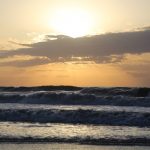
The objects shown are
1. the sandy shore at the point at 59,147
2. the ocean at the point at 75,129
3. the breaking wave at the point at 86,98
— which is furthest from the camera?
the breaking wave at the point at 86,98

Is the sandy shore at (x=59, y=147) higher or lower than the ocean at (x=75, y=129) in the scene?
lower

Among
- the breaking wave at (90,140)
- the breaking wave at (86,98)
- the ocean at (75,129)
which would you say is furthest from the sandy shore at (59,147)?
the breaking wave at (86,98)

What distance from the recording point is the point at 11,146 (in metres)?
12.5

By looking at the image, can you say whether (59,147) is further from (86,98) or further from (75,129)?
(86,98)

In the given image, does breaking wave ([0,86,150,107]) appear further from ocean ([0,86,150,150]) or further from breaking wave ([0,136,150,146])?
breaking wave ([0,136,150,146])

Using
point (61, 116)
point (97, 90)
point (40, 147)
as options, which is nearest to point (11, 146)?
point (40, 147)

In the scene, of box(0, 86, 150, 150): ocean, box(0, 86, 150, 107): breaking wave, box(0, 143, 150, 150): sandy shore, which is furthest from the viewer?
box(0, 86, 150, 107): breaking wave

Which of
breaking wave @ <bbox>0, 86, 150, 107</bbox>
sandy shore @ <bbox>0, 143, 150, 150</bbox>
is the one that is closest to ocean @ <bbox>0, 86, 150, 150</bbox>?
sandy shore @ <bbox>0, 143, 150, 150</bbox>

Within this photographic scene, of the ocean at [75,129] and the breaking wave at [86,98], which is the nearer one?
the ocean at [75,129]

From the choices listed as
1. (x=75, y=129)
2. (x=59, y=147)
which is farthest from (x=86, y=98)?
(x=59, y=147)

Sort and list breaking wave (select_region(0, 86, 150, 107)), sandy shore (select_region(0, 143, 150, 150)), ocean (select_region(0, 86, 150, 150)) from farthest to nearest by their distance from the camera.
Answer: breaking wave (select_region(0, 86, 150, 107)) < ocean (select_region(0, 86, 150, 150)) < sandy shore (select_region(0, 143, 150, 150))

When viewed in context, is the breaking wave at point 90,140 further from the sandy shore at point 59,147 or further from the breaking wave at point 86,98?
the breaking wave at point 86,98

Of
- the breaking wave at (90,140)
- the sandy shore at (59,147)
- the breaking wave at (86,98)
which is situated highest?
the breaking wave at (86,98)

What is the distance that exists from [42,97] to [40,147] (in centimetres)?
1962
